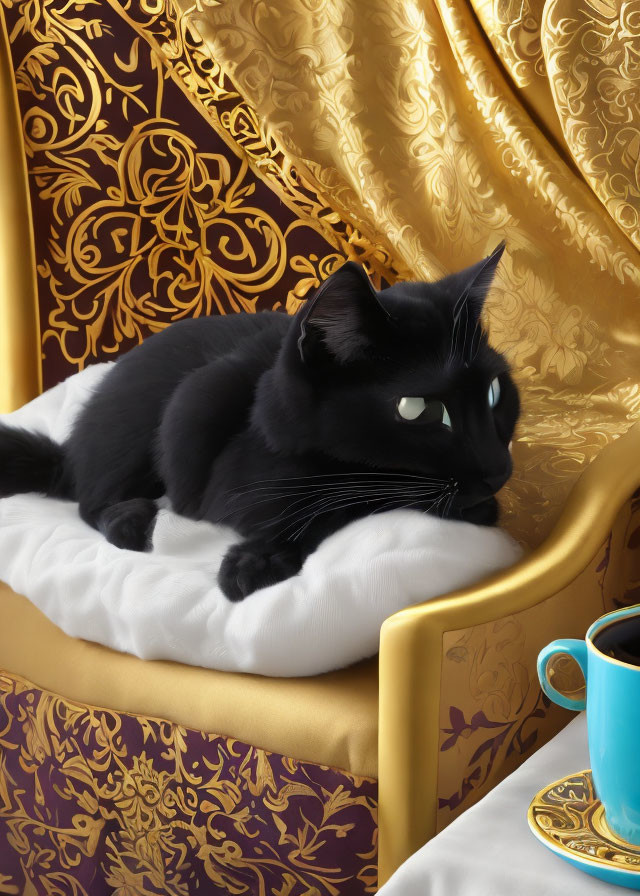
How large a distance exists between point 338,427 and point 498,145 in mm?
604

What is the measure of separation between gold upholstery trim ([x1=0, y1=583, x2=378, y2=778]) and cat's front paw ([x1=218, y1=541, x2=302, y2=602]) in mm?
77

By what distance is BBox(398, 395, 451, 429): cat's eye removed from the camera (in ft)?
2.60

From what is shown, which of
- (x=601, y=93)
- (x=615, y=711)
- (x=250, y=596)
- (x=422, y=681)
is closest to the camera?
(x=615, y=711)

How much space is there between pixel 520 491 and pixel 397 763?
372 mm

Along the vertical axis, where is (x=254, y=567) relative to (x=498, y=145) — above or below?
below

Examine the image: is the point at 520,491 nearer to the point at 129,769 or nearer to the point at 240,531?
the point at 240,531

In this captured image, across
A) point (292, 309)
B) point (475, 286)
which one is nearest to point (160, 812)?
point (475, 286)

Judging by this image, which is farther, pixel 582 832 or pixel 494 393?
pixel 494 393

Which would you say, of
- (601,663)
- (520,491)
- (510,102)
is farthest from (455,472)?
(510,102)

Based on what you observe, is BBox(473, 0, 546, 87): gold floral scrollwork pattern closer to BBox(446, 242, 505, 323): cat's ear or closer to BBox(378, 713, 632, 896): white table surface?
BBox(446, 242, 505, 323): cat's ear

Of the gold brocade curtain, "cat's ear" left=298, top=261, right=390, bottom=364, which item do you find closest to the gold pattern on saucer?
"cat's ear" left=298, top=261, right=390, bottom=364

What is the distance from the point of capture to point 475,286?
88cm

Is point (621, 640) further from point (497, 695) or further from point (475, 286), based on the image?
point (475, 286)

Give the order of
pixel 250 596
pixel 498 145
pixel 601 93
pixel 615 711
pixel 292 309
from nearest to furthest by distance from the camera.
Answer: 1. pixel 615 711
2. pixel 250 596
3. pixel 601 93
4. pixel 498 145
5. pixel 292 309
